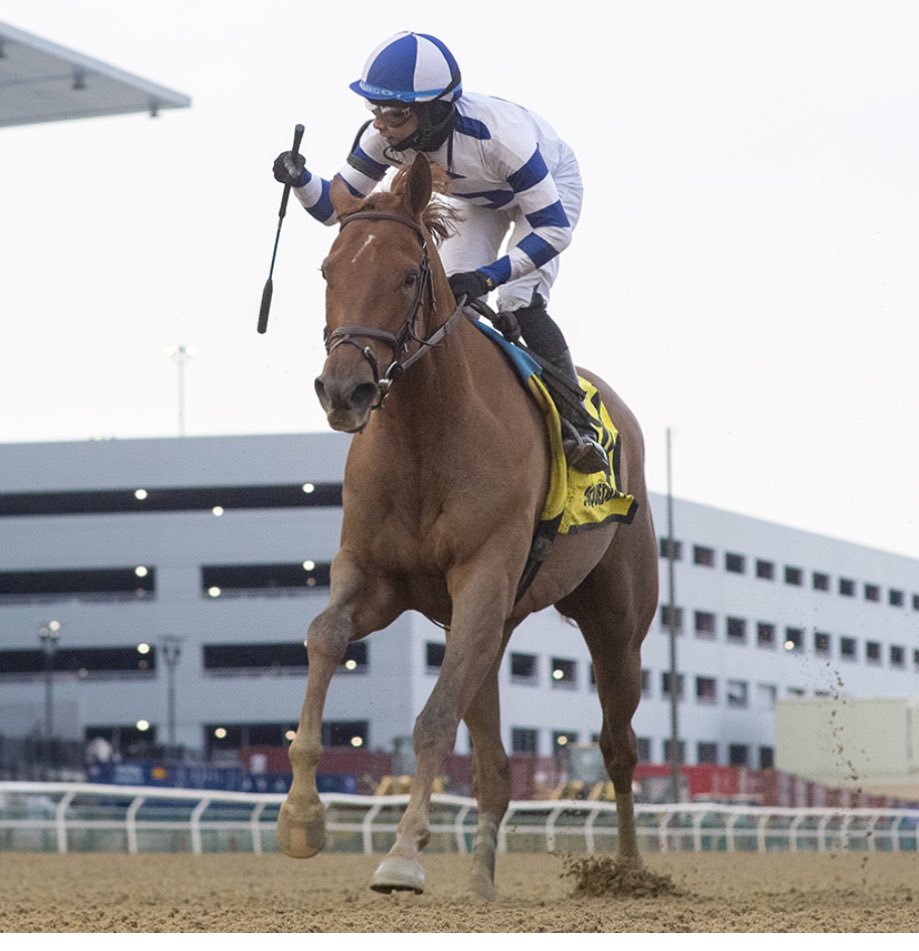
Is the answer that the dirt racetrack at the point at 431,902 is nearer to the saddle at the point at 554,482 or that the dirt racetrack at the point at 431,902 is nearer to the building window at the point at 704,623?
the saddle at the point at 554,482

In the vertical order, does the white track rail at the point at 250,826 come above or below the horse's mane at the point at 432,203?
below

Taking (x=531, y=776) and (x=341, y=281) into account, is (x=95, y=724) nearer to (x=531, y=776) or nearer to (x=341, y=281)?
(x=531, y=776)

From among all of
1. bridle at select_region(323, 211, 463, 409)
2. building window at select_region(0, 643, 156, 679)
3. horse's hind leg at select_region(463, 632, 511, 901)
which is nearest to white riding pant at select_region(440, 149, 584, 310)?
bridle at select_region(323, 211, 463, 409)

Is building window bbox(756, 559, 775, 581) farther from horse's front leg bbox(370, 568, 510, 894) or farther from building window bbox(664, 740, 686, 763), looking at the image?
horse's front leg bbox(370, 568, 510, 894)

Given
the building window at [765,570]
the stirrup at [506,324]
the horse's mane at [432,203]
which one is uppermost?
the building window at [765,570]

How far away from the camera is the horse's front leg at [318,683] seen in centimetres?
541

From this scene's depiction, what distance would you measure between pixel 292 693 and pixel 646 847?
90.0ft

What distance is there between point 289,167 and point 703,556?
160ft

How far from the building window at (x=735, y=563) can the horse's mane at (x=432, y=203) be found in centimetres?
4969

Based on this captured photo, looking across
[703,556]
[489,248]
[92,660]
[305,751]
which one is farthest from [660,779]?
[305,751]

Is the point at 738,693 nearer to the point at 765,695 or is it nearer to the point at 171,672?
the point at 765,695

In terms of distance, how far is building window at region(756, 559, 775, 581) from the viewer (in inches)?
2242

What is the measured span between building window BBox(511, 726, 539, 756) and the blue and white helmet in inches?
1724

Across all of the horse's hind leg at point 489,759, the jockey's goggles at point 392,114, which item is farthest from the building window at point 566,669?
the jockey's goggles at point 392,114
